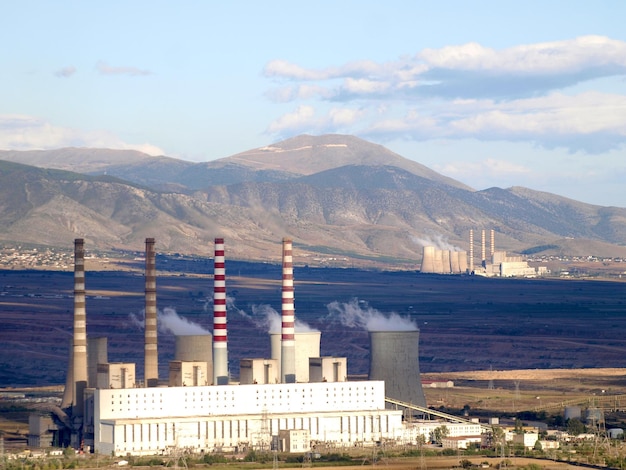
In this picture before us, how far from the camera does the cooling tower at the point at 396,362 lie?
332 feet

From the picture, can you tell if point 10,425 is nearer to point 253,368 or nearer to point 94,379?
point 94,379

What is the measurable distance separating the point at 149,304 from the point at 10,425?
12550 mm

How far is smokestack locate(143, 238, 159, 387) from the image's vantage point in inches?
4099

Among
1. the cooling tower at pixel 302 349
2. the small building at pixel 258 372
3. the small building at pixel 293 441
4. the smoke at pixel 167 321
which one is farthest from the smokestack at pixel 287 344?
the smoke at pixel 167 321

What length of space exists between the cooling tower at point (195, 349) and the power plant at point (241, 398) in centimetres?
7

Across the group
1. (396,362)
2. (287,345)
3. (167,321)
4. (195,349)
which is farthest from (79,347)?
(167,321)

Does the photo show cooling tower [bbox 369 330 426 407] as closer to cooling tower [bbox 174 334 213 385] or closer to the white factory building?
the white factory building

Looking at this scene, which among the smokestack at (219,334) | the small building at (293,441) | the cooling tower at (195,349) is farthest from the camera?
the cooling tower at (195,349)

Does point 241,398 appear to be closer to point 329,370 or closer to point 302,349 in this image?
point 329,370

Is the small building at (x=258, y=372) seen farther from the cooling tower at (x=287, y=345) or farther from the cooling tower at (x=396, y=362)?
the cooling tower at (x=396, y=362)

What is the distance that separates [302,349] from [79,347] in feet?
49.3

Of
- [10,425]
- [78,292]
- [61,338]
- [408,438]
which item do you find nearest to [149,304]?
[78,292]

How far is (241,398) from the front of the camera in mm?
94125

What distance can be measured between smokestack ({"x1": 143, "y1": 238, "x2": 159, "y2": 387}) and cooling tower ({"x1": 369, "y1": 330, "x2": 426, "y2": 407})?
1465cm
